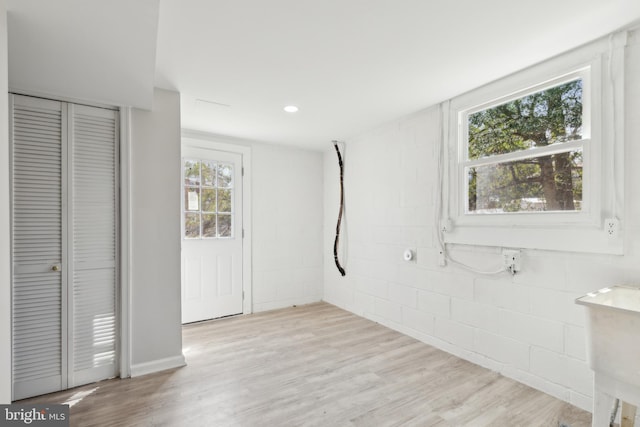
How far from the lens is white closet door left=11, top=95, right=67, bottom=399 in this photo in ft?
6.69

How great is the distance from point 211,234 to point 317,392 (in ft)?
7.54

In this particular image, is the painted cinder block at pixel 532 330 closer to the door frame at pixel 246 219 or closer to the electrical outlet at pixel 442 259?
the electrical outlet at pixel 442 259

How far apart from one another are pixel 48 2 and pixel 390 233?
3.06 meters

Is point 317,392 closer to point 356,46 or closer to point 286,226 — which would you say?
point 356,46

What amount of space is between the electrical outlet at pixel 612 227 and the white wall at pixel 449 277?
1.6 inches

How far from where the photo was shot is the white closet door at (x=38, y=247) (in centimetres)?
204

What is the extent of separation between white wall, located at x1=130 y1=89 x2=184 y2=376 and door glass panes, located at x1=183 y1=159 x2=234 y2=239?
1125 mm

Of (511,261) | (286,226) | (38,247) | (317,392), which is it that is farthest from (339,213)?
(38,247)

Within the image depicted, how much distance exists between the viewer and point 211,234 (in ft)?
12.3

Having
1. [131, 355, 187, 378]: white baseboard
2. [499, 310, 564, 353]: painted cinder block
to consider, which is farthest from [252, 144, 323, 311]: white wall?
[499, 310, 564, 353]: painted cinder block

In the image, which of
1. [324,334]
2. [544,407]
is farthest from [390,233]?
[544,407]

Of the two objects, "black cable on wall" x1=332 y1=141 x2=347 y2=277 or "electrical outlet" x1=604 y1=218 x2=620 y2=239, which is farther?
"black cable on wall" x1=332 y1=141 x2=347 y2=277

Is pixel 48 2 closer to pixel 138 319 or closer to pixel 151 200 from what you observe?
pixel 151 200

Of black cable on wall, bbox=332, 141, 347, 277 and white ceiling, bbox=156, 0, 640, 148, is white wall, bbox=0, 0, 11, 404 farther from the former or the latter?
black cable on wall, bbox=332, 141, 347, 277
